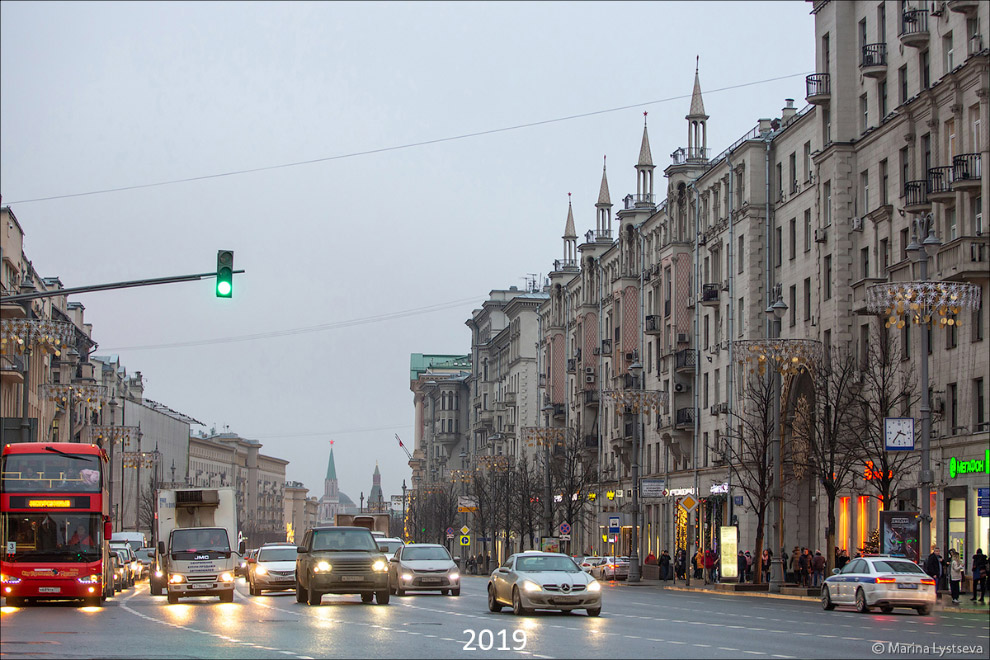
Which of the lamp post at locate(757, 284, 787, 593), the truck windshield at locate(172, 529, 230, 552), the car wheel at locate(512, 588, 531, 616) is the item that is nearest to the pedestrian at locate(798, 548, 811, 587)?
the lamp post at locate(757, 284, 787, 593)

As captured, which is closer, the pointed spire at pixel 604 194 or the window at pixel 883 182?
the window at pixel 883 182

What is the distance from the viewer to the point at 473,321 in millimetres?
157250

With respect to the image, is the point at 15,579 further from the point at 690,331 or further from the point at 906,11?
the point at 690,331

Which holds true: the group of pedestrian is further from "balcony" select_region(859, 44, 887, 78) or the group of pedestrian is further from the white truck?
"balcony" select_region(859, 44, 887, 78)

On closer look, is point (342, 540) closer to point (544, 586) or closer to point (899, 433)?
point (544, 586)

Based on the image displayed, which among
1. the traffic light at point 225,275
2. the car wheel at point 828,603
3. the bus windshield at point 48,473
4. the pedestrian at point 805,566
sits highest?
the traffic light at point 225,275

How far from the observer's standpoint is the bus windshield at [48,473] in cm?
3584

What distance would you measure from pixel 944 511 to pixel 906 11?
16701mm

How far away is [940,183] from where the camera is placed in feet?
155

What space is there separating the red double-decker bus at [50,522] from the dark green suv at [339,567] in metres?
5.23

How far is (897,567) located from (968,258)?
14.2 metres

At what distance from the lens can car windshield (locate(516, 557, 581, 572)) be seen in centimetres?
3025

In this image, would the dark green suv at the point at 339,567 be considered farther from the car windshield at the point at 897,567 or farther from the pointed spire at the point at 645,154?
the pointed spire at the point at 645,154

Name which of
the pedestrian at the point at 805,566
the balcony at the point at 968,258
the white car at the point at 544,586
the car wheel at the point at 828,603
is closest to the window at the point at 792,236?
the pedestrian at the point at 805,566
